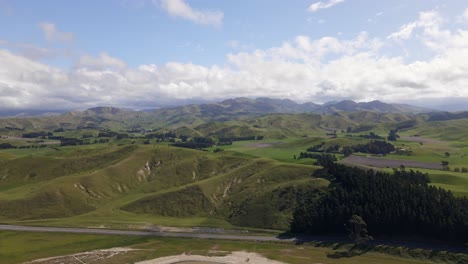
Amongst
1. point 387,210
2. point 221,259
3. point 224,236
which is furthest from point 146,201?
point 387,210

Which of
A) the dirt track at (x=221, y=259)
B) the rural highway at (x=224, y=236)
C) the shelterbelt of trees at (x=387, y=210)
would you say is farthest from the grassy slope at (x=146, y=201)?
the dirt track at (x=221, y=259)

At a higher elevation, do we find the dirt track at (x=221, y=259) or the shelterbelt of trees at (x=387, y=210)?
the shelterbelt of trees at (x=387, y=210)

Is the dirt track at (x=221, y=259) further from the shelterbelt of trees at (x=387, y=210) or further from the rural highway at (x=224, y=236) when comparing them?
the shelterbelt of trees at (x=387, y=210)

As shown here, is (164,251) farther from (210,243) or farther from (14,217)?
(14,217)

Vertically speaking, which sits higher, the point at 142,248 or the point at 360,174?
the point at 360,174

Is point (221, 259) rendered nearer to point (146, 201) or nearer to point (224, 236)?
point (224, 236)

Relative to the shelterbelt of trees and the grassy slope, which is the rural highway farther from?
the grassy slope

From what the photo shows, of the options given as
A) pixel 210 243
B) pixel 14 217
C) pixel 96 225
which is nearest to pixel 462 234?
pixel 210 243

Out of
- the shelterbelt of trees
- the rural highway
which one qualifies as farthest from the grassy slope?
the shelterbelt of trees
